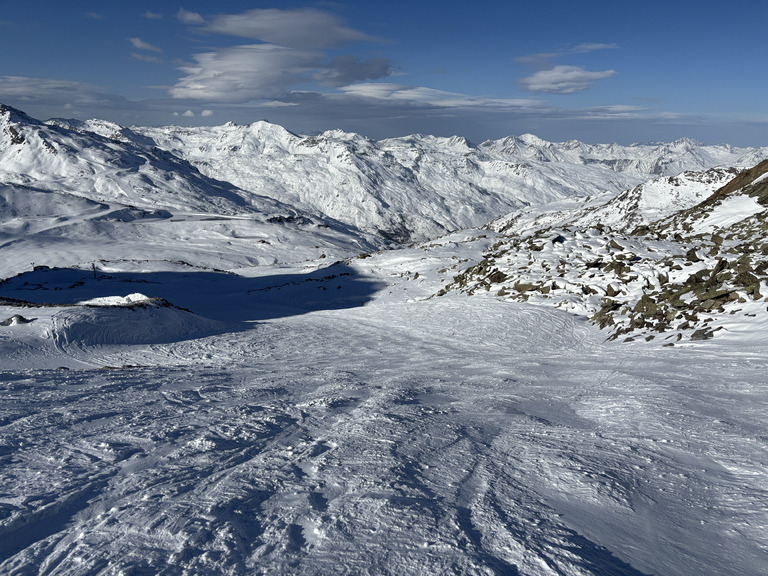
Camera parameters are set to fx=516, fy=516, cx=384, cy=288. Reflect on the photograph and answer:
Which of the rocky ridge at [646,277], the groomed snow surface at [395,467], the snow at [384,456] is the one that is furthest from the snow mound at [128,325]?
the rocky ridge at [646,277]

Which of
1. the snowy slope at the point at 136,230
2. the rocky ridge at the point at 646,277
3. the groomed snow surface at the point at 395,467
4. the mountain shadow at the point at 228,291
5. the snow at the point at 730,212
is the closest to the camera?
the groomed snow surface at the point at 395,467

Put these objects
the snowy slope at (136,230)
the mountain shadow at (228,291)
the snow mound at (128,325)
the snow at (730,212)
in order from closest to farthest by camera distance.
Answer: the snow mound at (128,325) < the mountain shadow at (228,291) < the snow at (730,212) < the snowy slope at (136,230)

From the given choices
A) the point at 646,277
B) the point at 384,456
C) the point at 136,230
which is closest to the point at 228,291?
the point at 646,277

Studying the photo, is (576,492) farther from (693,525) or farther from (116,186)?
(116,186)

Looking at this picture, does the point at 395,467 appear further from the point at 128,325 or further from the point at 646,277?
the point at 646,277

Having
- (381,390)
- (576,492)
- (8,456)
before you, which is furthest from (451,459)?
(8,456)

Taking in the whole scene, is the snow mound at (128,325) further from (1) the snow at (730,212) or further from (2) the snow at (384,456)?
(1) the snow at (730,212)
